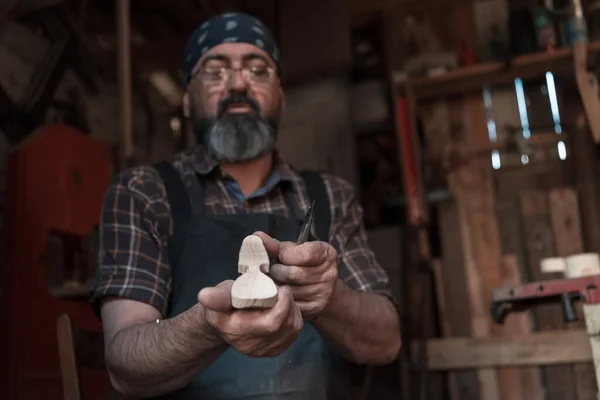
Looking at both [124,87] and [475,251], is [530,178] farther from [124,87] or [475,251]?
[124,87]

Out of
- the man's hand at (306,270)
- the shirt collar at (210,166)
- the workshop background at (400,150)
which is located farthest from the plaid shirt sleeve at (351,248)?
the workshop background at (400,150)

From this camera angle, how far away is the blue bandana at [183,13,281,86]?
165 centimetres

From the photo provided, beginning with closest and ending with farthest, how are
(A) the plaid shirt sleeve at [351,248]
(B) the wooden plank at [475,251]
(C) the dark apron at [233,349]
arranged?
(C) the dark apron at [233,349]
(A) the plaid shirt sleeve at [351,248]
(B) the wooden plank at [475,251]

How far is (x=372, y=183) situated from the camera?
296 cm

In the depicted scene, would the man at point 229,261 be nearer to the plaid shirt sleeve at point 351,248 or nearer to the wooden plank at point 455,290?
the plaid shirt sleeve at point 351,248

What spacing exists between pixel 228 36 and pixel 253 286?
1002 mm

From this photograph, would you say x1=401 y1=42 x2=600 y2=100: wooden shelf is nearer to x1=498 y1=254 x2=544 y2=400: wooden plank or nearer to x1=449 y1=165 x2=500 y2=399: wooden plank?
x1=449 y1=165 x2=500 y2=399: wooden plank

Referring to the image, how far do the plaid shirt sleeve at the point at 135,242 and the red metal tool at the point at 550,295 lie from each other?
0.76m

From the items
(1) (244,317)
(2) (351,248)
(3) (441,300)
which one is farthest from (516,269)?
(1) (244,317)

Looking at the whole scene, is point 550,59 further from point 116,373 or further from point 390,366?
point 116,373

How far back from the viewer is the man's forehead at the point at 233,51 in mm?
1632

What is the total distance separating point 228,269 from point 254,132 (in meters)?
0.36

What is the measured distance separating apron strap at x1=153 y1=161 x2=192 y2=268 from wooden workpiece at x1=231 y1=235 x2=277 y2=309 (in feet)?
1.94

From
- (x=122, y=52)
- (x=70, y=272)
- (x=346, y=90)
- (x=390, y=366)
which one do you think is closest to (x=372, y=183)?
(x=346, y=90)
